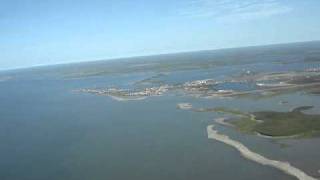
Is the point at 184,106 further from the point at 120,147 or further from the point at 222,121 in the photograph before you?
the point at 120,147

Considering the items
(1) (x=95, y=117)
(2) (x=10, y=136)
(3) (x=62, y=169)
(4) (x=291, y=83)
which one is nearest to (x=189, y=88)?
(4) (x=291, y=83)

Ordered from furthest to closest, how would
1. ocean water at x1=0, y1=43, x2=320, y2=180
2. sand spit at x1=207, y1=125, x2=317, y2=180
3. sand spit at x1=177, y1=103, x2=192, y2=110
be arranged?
sand spit at x1=177, y1=103, x2=192, y2=110 < ocean water at x1=0, y1=43, x2=320, y2=180 < sand spit at x1=207, y1=125, x2=317, y2=180

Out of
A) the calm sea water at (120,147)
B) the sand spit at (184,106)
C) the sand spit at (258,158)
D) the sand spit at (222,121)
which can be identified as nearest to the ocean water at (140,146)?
the calm sea water at (120,147)

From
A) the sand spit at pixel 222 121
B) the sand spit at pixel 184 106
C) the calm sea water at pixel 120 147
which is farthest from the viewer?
the sand spit at pixel 184 106

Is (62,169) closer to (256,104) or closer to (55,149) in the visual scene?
(55,149)

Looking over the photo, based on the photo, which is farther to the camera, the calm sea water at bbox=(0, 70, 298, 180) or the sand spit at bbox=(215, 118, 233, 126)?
the sand spit at bbox=(215, 118, 233, 126)

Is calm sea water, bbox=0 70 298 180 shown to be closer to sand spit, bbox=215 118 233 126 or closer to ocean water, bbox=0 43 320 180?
ocean water, bbox=0 43 320 180

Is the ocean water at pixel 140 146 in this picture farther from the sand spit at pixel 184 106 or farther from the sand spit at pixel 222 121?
the sand spit at pixel 222 121

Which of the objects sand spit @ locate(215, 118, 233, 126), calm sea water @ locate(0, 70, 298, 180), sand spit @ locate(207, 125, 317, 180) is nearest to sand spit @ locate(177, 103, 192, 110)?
calm sea water @ locate(0, 70, 298, 180)
